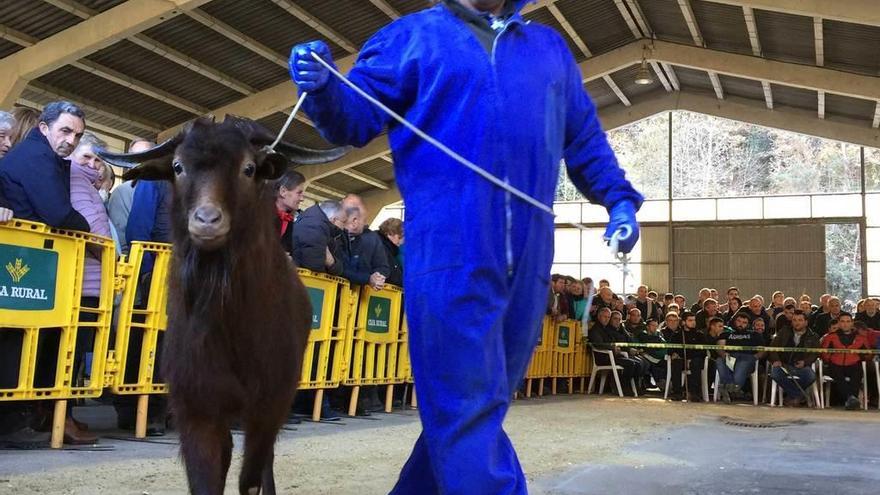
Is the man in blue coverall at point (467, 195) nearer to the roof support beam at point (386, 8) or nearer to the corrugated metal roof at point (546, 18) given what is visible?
the roof support beam at point (386, 8)

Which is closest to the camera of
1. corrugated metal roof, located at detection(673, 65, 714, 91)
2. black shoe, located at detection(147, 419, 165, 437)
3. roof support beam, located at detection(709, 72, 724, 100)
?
black shoe, located at detection(147, 419, 165, 437)

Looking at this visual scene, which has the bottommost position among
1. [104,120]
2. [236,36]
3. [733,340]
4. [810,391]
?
[810,391]

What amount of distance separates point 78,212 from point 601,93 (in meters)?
22.7

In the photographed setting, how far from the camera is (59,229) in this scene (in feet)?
18.7

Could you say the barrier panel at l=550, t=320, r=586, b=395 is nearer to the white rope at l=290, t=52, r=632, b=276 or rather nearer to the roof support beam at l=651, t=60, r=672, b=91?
the roof support beam at l=651, t=60, r=672, b=91

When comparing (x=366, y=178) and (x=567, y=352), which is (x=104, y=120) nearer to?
(x=366, y=178)

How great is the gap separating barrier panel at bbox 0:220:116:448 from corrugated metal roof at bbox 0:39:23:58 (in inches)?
444

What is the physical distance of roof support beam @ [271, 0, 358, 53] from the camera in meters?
16.4

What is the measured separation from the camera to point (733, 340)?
15312 mm

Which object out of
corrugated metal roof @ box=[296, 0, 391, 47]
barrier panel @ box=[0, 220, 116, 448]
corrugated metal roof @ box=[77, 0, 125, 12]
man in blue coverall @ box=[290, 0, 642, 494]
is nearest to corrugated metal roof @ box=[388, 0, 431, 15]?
corrugated metal roof @ box=[296, 0, 391, 47]

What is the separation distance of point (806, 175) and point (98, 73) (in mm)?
26036

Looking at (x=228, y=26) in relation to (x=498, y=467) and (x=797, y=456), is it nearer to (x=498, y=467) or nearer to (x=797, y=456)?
(x=797, y=456)

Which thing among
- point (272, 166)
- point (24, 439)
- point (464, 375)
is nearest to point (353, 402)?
point (24, 439)

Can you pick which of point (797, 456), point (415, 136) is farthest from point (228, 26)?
point (415, 136)
